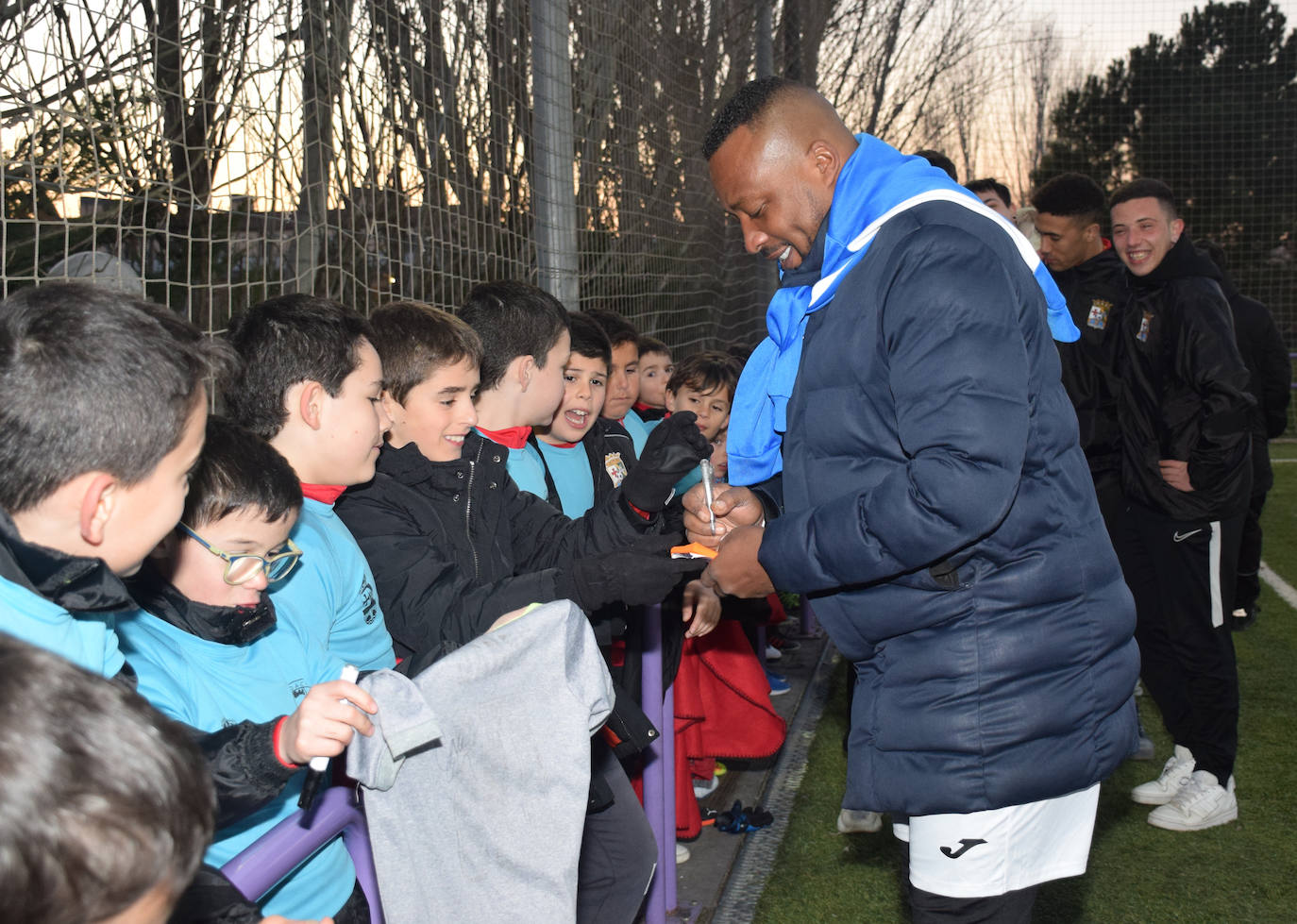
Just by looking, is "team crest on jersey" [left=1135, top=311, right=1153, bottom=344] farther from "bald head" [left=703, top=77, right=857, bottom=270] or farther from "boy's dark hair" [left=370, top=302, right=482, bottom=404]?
"boy's dark hair" [left=370, top=302, right=482, bottom=404]

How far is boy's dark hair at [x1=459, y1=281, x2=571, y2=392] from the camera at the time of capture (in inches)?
128

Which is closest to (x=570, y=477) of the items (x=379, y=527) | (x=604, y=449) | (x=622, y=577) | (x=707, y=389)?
(x=604, y=449)

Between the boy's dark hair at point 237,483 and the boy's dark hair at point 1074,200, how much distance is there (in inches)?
146

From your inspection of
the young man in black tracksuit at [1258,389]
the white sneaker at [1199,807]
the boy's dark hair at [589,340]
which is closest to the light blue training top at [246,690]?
the boy's dark hair at [589,340]

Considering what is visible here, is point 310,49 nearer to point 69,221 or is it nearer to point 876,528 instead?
point 69,221

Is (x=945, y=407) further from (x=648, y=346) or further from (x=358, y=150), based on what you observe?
A: (x=648, y=346)

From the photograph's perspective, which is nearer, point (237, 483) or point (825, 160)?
point (237, 483)

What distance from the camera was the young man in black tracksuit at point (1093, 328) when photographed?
4422mm

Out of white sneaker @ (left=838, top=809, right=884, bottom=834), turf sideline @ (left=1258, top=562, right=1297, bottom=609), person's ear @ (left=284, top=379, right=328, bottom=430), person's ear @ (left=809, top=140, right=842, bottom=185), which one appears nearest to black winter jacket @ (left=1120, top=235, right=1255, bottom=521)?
white sneaker @ (left=838, top=809, right=884, bottom=834)

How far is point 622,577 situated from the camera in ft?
7.70

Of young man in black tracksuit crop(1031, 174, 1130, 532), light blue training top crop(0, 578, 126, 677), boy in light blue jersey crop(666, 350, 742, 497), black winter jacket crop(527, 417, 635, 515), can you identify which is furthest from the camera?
boy in light blue jersey crop(666, 350, 742, 497)

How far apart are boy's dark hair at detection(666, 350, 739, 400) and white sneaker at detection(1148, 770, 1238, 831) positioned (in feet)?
7.78

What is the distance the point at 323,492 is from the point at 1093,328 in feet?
10.7

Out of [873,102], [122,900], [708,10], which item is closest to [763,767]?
[122,900]
